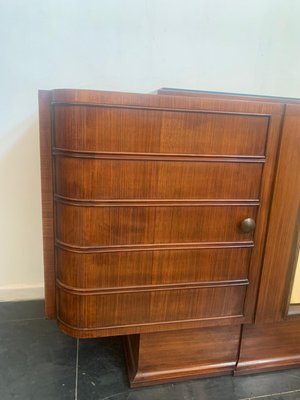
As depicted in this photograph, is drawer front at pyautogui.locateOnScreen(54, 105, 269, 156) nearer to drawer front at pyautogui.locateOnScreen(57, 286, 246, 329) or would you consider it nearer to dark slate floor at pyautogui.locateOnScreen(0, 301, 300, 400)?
drawer front at pyautogui.locateOnScreen(57, 286, 246, 329)

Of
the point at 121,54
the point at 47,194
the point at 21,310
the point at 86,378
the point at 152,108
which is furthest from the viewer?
the point at 21,310

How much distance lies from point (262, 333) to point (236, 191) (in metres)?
0.62

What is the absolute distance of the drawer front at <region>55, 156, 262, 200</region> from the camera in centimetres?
77

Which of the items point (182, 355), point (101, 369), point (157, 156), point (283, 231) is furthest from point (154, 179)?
point (101, 369)

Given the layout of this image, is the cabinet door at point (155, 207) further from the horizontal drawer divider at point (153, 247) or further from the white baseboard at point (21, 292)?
the white baseboard at point (21, 292)

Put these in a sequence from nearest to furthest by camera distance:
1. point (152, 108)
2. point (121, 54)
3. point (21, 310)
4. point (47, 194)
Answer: point (152, 108) → point (47, 194) → point (121, 54) → point (21, 310)

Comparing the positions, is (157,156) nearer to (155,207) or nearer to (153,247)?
(155,207)

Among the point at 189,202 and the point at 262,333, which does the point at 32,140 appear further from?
the point at 262,333

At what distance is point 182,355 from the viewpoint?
1051 millimetres

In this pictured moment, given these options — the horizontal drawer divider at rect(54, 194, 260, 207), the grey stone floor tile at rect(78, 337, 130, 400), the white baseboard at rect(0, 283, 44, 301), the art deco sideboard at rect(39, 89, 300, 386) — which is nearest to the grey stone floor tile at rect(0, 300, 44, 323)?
the white baseboard at rect(0, 283, 44, 301)

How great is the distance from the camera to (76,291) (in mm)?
853

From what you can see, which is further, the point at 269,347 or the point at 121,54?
the point at 121,54

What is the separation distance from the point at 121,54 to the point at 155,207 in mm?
794

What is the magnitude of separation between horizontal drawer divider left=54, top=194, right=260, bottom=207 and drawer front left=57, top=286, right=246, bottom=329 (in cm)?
29
